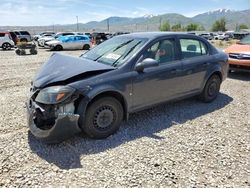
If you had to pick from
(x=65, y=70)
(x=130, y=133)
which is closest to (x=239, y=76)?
(x=130, y=133)

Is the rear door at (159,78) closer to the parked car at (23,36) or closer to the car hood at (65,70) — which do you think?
the car hood at (65,70)

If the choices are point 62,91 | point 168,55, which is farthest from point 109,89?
point 168,55

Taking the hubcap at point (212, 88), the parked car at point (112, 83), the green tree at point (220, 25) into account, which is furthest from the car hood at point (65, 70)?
the green tree at point (220, 25)

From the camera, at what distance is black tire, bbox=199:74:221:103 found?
573 centimetres

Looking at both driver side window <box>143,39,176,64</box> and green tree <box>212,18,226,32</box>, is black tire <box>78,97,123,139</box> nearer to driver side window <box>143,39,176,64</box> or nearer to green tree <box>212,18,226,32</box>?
driver side window <box>143,39,176,64</box>

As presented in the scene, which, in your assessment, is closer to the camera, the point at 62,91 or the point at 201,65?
the point at 62,91

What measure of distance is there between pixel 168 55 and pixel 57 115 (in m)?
2.42

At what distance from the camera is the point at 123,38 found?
491cm

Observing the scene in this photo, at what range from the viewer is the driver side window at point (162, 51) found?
4418 millimetres

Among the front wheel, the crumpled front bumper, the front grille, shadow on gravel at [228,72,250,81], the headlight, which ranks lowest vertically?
the crumpled front bumper

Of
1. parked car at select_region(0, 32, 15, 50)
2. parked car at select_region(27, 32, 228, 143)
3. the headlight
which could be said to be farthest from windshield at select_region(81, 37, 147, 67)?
parked car at select_region(0, 32, 15, 50)

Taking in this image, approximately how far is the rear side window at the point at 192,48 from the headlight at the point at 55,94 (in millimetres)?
2620

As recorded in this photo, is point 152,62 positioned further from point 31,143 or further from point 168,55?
point 31,143

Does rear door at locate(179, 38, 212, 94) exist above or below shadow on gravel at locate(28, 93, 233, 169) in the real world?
above
